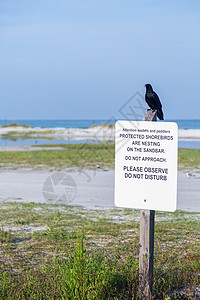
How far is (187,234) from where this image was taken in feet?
23.5

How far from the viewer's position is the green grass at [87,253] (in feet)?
12.9

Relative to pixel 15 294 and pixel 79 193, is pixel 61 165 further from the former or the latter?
pixel 15 294

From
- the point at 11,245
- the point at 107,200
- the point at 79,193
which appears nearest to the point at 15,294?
the point at 11,245

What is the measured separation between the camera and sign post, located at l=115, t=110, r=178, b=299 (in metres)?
3.85

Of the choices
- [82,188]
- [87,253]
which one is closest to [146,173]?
[87,253]

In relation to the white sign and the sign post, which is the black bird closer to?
the sign post

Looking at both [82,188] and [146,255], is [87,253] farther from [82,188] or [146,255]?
[82,188]

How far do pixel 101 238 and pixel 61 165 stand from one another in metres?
12.2

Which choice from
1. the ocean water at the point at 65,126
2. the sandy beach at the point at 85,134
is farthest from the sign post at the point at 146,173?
the sandy beach at the point at 85,134

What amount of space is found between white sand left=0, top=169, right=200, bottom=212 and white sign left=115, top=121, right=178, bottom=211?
5915mm

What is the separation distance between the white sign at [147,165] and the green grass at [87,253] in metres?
0.63

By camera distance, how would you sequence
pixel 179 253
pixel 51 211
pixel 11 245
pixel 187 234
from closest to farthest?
pixel 179 253
pixel 11 245
pixel 187 234
pixel 51 211

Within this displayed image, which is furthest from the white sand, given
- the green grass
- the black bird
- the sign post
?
the sign post

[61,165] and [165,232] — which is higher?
[61,165]
